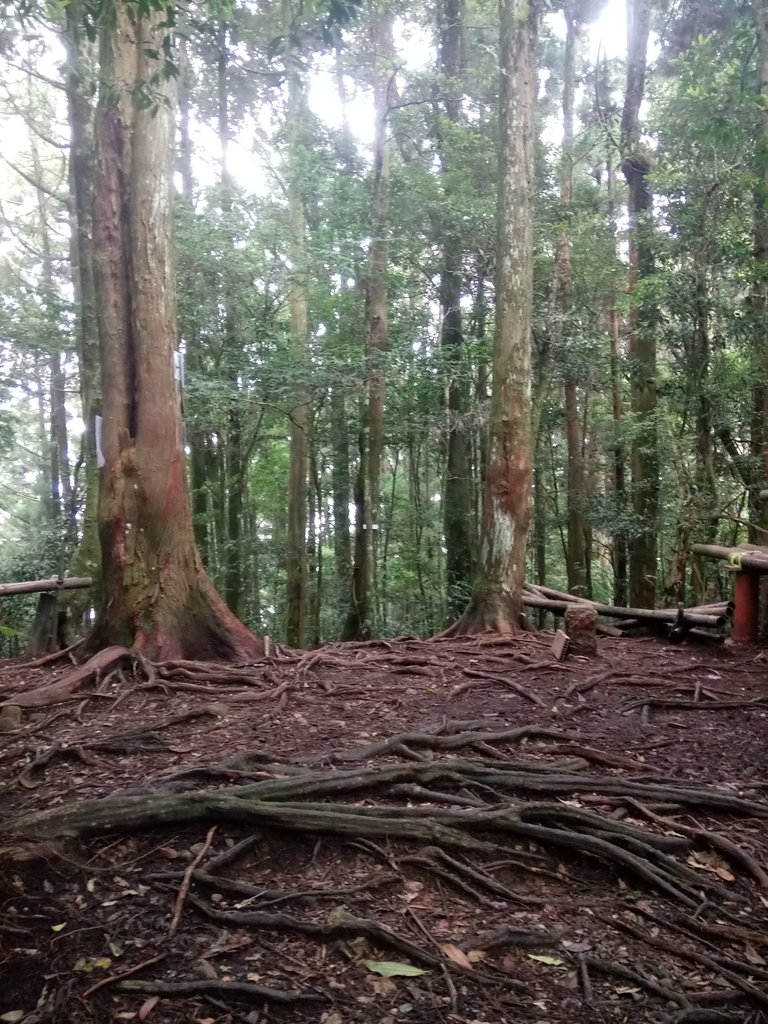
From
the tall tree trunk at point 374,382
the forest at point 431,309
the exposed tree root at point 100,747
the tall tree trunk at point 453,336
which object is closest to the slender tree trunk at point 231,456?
the forest at point 431,309

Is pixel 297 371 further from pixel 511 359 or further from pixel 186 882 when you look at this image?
pixel 186 882

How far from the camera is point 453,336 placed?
14.3 metres

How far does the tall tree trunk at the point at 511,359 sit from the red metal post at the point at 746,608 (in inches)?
87.7

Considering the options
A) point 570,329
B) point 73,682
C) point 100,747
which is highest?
point 570,329

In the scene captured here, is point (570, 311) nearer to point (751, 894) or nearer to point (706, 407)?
point (706, 407)

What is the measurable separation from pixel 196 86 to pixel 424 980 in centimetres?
1759

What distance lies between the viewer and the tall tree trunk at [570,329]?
1281 cm

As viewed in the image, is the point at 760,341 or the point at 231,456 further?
the point at 231,456

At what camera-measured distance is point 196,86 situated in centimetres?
1642

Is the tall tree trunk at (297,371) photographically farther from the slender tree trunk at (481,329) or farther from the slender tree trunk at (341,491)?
the slender tree trunk at (481,329)

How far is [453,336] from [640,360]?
11.0 feet

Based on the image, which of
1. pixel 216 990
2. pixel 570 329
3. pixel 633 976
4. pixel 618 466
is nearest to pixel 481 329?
pixel 570 329

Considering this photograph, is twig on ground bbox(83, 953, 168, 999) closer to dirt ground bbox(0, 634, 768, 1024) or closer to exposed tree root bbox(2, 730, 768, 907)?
dirt ground bbox(0, 634, 768, 1024)

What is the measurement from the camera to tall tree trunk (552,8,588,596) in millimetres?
12812
